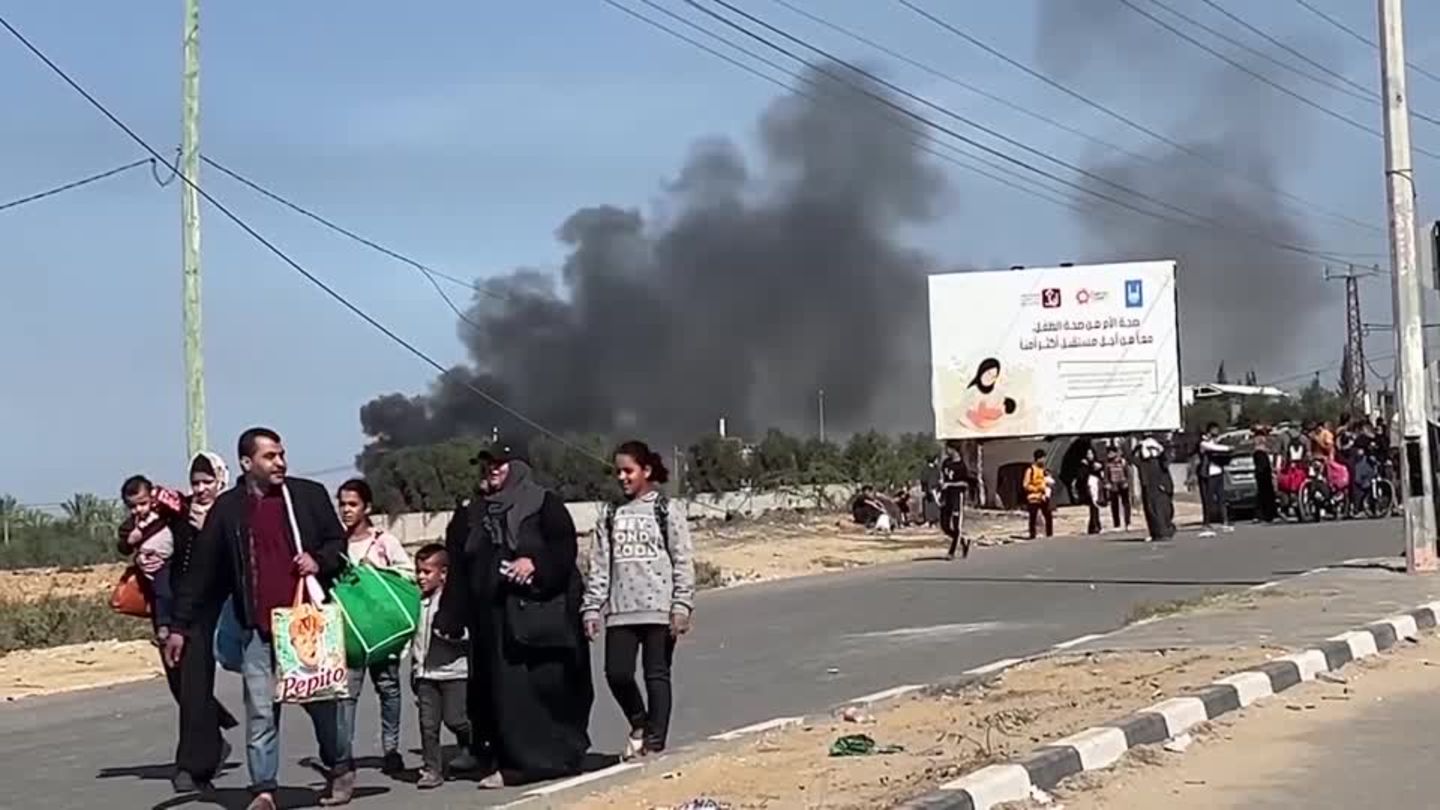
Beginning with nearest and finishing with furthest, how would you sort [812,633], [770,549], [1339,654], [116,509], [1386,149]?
1. [1339,654]
2. [812,633]
3. [1386,149]
4. [770,549]
5. [116,509]

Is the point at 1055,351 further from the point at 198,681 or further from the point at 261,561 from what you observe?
the point at 261,561

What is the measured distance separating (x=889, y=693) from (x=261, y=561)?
5053mm

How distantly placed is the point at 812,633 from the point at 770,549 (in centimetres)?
1610

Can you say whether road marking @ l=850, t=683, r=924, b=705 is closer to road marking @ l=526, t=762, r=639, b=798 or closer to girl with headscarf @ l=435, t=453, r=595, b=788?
road marking @ l=526, t=762, r=639, b=798

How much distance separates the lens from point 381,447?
51531 mm

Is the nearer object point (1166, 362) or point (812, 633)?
point (812, 633)

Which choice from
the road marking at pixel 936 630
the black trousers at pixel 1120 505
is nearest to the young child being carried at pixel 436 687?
the road marking at pixel 936 630

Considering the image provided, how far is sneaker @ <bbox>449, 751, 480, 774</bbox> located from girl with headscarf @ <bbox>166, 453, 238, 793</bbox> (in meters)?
1.16

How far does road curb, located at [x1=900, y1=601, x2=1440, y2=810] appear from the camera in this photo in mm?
7836

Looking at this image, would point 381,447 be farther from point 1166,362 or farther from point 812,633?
point 812,633

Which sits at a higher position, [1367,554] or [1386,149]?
[1386,149]

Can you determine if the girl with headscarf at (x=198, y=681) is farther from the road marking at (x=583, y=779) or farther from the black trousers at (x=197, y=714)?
the road marking at (x=583, y=779)

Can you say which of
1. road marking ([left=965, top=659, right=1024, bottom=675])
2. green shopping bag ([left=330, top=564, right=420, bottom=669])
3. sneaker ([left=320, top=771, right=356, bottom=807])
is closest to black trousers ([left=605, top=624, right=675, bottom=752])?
green shopping bag ([left=330, top=564, right=420, bottom=669])

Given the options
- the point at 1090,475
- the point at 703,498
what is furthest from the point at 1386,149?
the point at 703,498
